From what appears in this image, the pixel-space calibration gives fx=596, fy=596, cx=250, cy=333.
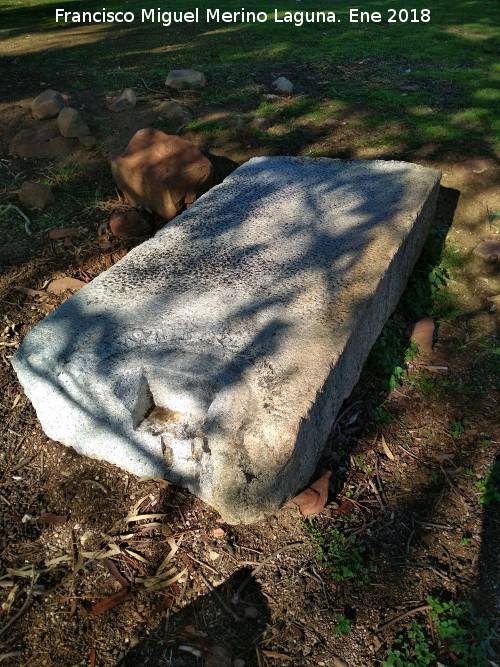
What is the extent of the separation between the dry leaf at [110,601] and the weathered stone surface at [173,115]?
371 cm

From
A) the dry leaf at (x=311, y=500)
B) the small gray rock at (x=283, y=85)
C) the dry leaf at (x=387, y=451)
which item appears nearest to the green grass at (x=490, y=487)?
the dry leaf at (x=387, y=451)

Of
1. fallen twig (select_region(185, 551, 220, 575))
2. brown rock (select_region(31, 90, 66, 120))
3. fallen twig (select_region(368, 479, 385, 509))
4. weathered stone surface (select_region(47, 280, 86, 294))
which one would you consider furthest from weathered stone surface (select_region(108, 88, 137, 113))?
fallen twig (select_region(185, 551, 220, 575))

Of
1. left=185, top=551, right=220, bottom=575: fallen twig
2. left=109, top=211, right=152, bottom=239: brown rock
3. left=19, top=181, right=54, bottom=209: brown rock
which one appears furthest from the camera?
left=19, top=181, right=54, bottom=209: brown rock

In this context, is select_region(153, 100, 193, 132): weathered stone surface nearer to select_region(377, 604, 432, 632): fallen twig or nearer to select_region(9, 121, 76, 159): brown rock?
select_region(9, 121, 76, 159): brown rock

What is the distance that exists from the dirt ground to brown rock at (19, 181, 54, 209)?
130 centimetres

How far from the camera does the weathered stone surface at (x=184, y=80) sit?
215 inches

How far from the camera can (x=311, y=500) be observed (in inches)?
84.1

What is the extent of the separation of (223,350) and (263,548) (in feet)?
2.28

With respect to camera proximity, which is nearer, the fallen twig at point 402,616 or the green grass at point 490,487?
the fallen twig at point 402,616

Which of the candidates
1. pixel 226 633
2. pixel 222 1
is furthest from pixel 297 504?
pixel 222 1

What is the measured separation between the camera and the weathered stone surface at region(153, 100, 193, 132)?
4766 millimetres

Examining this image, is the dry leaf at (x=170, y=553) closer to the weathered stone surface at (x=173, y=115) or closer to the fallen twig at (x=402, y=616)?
the fallen twig at (x=402, y=616)

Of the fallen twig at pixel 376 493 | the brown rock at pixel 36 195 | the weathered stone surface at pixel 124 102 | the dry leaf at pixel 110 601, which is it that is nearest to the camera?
the dry leaf at pixel 110 601

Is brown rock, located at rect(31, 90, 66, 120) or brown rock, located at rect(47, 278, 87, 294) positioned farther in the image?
brown rock, located at rect(31, 90, 66, 120)
